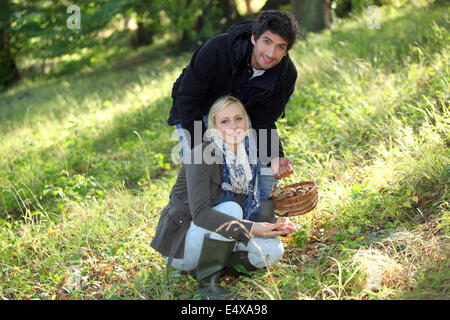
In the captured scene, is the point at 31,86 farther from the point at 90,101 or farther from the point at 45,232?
the point at 45,232

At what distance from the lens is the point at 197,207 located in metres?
2.67

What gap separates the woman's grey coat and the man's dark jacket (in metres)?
0.53

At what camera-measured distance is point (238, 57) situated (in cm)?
311

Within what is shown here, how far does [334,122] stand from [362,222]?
1935 millimetres

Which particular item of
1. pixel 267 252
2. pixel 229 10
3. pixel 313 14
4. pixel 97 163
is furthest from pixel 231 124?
pixel 229 10

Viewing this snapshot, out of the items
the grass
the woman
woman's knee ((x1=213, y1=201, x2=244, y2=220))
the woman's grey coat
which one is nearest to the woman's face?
the woman

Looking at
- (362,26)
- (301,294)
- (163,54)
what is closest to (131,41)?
(163,54)

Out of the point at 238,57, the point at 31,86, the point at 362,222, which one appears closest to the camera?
the point at 238,57

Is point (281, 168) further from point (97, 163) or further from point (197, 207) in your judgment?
point (97, 163)

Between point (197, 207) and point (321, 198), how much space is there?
59.5 inches

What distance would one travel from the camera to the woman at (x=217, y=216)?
266 cm

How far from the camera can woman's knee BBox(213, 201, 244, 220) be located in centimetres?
276

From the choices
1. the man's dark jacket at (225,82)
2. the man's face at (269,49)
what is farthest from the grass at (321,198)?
the man's face at (269,49)

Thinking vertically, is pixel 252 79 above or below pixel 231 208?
above
